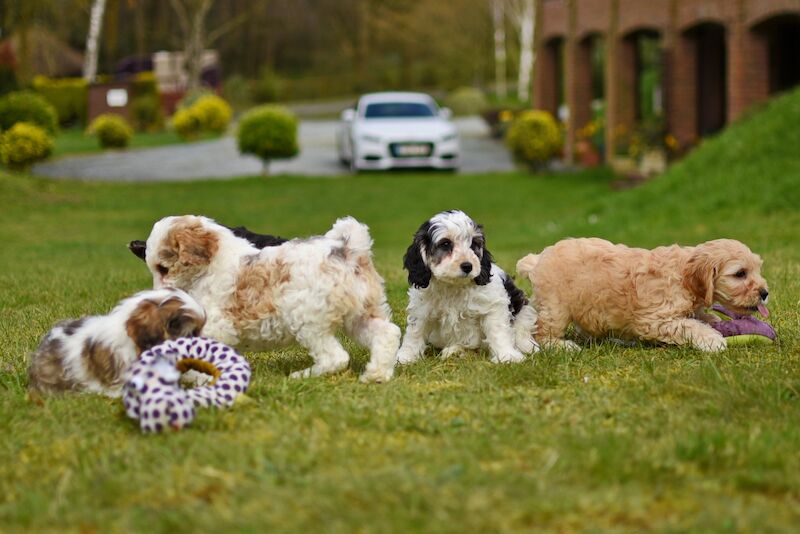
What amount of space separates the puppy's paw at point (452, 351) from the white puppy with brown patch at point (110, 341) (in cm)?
174

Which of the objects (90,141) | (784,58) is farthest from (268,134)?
(90,141)

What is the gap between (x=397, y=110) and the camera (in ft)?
104

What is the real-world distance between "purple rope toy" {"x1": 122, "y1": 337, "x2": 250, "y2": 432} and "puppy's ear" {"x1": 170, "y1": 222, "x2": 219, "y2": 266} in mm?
790

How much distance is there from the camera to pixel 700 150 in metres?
20.3

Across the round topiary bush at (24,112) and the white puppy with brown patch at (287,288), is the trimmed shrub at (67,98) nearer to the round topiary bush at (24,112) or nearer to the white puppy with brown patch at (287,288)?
the round topiary bush at (24,112)

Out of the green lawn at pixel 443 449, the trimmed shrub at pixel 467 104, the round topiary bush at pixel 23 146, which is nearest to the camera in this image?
the green lawn at pixel 443 449

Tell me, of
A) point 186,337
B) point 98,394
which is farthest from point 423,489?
point 98,394

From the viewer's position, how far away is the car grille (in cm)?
3053

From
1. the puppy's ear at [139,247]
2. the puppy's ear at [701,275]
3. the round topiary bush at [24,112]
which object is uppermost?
the round topiary bush at [24,112]

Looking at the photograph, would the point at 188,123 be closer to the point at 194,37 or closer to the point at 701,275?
the point at 194,37

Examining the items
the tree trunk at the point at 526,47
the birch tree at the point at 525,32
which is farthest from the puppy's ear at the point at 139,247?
the tree trunk at the point at 526,47

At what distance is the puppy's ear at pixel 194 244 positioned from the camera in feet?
21.4

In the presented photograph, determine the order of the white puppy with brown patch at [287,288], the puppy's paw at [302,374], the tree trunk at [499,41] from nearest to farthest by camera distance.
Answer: the white puppy with brown patch at [287,288], the puppy's paw at [302,374], the tree trunk at [499,41]

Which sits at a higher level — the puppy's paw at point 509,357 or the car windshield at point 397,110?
the car windshield at point 397,110
